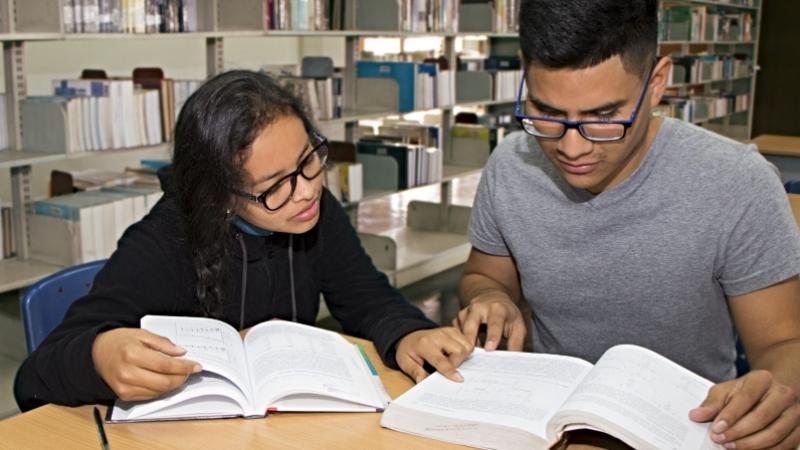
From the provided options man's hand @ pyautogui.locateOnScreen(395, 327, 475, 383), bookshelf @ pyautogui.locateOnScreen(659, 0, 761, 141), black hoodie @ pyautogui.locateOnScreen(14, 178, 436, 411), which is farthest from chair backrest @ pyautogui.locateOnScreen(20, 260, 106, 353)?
bookshelf @ pyautogui.locateOnScreen(659, 0, 761, 141)

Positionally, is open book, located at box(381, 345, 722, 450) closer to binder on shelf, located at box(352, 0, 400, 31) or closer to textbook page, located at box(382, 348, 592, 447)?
textbook page, located at box(382, 348, 592, 447)

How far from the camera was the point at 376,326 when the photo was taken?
1543 mm

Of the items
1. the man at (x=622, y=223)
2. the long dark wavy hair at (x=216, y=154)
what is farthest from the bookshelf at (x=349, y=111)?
the man at (x=622, y=223)

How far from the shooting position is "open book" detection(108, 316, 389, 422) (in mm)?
1193

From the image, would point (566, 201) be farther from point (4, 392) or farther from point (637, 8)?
point (4, 392)

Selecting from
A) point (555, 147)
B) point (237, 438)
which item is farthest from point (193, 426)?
point (555, 147)

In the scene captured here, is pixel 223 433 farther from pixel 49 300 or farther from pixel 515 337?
pixel 49 300

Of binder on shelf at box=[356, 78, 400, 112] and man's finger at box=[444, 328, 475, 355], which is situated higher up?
binder on shelf at box=[356, 78, 400, 112]

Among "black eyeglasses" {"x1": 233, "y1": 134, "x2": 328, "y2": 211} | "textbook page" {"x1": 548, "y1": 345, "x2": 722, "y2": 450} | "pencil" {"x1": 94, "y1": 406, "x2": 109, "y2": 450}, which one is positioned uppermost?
"black eyeglasses" {"x1": 233, "y1": 134, "x2": 328, "y2": 211}

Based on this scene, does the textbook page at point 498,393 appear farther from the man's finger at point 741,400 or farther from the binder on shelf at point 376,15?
the binder on shelf at point 376,15

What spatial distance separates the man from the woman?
187 mm

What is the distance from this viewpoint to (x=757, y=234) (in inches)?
55.0

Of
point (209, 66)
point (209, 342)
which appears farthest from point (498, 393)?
point (209, 66)

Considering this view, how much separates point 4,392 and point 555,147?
242 centimetres
